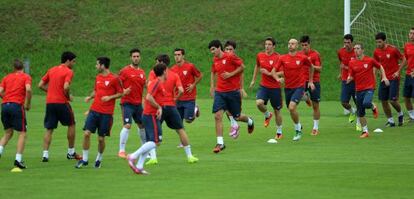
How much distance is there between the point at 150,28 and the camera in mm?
54000

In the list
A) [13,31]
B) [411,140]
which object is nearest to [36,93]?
[13,31]

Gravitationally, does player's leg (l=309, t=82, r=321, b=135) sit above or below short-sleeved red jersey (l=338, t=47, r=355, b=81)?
below

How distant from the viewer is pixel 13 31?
53.9 m

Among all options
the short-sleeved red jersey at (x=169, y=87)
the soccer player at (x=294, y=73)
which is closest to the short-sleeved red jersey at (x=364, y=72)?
the soccer player at (x=294, y=73)

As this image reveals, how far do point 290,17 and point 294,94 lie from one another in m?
28.9

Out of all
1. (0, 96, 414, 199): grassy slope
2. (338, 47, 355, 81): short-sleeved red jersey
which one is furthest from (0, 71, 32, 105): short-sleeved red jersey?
(338, 47, 355, 81): short-sleeved red jersey

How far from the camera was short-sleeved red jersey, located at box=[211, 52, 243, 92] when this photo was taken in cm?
2358

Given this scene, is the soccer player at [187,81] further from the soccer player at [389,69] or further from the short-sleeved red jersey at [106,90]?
the soccer player at [389,69]

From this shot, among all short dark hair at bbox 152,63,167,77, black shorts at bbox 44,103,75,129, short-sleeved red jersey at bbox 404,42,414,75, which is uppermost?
short dark hair at bbox 152,63,167,77

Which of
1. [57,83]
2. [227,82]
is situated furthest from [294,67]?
[57,83]

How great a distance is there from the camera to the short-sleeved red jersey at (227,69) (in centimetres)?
2358

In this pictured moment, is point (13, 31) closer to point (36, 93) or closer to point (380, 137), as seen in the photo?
point (36, 93)

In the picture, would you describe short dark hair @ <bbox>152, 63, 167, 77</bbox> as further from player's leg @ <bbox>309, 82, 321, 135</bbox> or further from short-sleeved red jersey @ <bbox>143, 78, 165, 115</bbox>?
player's leg @ <bbox>309, 82, 321, 135</bbox>

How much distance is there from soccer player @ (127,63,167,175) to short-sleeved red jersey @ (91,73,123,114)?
82 centimetres
